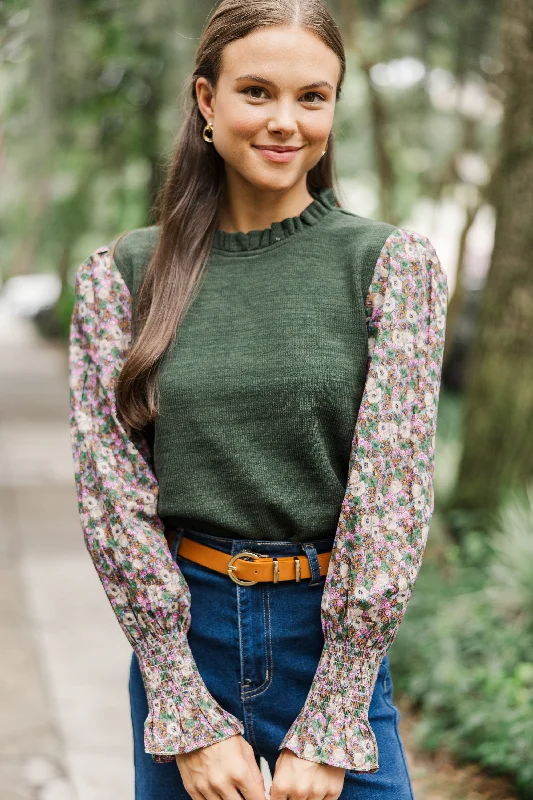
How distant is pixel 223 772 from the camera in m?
1.53

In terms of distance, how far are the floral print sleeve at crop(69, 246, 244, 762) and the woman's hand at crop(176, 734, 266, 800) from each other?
0.08 feet

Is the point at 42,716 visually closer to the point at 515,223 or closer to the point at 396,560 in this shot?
the point at 396,560

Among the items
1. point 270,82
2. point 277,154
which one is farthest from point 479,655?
point 270,82

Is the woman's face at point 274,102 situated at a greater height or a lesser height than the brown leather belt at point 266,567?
greater

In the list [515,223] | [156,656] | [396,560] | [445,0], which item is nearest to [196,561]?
[156,656]

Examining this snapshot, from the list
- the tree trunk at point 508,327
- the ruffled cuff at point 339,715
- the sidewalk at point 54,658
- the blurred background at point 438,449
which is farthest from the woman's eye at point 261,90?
the tree trunk at point 508,327

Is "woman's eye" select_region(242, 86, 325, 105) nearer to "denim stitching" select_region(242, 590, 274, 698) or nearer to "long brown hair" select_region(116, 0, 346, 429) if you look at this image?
"long brown hair" select_region(116, 0, 346, 429)

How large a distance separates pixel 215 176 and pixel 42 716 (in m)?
2.61

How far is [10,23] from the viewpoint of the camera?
4.60 m

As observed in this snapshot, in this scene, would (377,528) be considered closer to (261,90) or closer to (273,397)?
(273,397)

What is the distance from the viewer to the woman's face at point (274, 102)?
158 centimetres

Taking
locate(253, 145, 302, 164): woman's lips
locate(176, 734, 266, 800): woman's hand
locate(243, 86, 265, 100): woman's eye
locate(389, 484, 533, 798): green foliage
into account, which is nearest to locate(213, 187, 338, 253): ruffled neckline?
locate(253, 145, 302, 164): woman's lips

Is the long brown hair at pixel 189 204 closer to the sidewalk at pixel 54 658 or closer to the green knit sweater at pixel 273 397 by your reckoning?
the green knit sweater at pixel 273 397

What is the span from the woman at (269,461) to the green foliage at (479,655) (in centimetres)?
171
